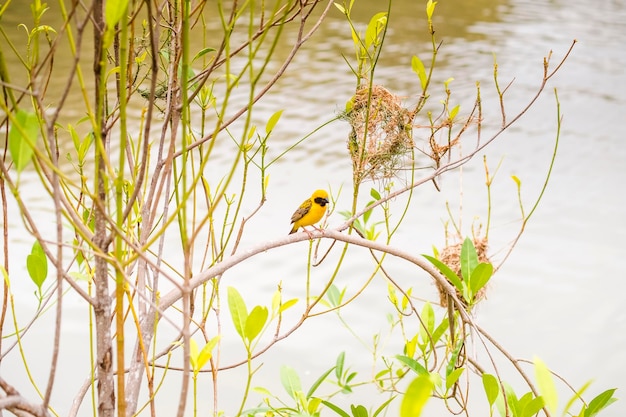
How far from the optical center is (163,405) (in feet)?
6.11

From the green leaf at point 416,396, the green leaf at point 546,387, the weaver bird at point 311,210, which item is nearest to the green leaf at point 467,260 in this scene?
the green leaf at point 546,387

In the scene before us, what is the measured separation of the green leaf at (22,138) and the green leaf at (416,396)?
29cm

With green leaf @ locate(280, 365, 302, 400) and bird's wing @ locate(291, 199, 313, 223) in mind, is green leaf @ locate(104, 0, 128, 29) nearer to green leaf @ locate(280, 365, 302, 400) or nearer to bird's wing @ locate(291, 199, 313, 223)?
green leaf @ locate(280, 365, 302, 400)

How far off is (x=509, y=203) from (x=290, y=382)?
6.71 feet

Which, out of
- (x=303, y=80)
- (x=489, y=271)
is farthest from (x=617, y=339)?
(x=303, y=80)

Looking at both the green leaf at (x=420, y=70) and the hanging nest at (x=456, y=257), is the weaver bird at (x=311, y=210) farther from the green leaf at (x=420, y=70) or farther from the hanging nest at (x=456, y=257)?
the green leaf at (x=420, y=70)

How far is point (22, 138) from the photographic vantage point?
46cm

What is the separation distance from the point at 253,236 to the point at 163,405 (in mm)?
784

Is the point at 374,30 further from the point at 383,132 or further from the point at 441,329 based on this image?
the point at 441,329

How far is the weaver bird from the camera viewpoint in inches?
57.5

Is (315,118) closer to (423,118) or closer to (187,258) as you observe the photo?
(423,118)

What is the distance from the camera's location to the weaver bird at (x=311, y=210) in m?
1.46

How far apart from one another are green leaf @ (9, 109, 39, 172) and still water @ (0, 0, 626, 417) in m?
0.82

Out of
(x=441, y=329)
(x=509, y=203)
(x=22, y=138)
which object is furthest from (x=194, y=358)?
(x=509, y=203)
